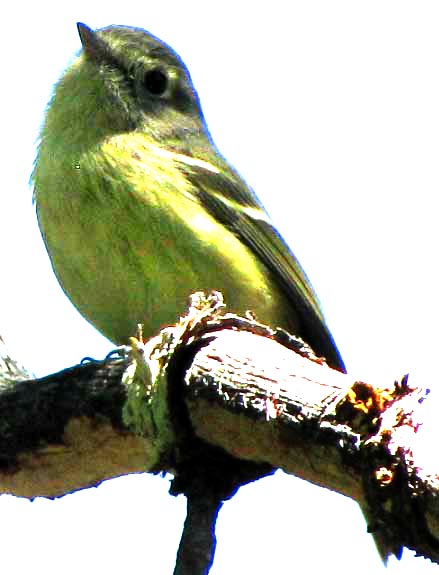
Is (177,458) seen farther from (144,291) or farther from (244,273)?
(244,273)

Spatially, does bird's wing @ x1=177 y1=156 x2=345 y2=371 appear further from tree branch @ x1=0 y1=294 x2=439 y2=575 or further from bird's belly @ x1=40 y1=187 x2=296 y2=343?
tree branch @ x1=0 y1=294 x2=439 y2=575

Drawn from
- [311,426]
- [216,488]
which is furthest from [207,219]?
[311,426]

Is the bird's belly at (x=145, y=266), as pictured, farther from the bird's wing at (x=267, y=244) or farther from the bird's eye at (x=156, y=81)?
the bird's eye at (x=156, y=81)

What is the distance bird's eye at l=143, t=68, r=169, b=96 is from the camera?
6.72 metres

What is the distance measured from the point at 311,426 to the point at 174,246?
2.19m

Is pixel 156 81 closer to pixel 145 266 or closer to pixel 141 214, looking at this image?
pixel 141 214

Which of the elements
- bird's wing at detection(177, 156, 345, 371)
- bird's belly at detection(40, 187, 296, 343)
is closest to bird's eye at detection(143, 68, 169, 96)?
bird's wing at detection(177, 156, 345, 371)

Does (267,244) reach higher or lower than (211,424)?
higher

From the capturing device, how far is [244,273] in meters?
5.70

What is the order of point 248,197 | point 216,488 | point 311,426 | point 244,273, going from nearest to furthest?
point 311,426 → point 216,488 → point 244,273 → point 248,197

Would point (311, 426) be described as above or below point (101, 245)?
below

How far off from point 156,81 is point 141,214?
168cm

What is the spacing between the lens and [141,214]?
5.42 meters

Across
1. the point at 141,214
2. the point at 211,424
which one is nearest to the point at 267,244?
the point at 141,214
